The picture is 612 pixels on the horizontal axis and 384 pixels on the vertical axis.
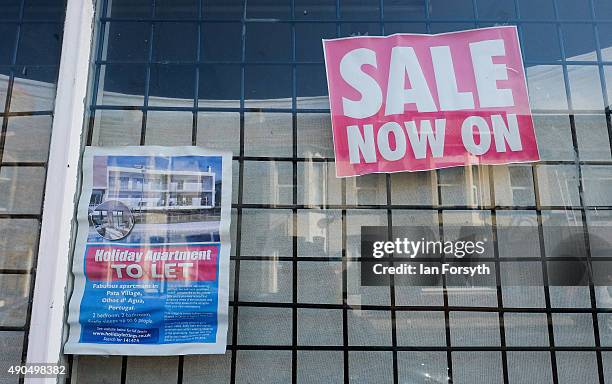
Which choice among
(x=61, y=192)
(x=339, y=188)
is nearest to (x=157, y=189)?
(x=61, y=192)

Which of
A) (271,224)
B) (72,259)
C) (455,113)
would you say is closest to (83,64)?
(72,259)

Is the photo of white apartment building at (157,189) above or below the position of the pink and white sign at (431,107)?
below

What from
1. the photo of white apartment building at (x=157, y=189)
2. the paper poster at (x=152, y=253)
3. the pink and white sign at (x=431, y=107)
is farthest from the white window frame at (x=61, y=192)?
the pink and white sign at (x=431, y=107)

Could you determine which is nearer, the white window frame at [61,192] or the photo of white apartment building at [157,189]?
the white window frame at [61,192]

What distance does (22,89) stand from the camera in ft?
13.0

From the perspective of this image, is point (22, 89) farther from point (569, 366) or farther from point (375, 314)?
point (569, 366)

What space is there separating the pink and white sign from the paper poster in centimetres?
106

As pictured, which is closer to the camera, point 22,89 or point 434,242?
point 434,242

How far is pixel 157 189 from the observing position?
3.71 meters

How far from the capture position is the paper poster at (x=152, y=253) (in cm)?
352

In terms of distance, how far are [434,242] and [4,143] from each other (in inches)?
140

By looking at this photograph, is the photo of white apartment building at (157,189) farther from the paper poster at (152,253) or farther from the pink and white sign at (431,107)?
the pink and white sign at (431,107)

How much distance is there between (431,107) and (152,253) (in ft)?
8.00

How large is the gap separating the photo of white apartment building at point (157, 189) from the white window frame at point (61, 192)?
265 millimetres
